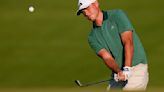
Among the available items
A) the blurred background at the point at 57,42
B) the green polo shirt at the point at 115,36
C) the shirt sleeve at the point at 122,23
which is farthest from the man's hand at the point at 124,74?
the blurred background at the point at 57,42

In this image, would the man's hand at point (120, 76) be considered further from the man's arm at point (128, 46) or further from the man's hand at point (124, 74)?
the man's arm at point (128, 46)

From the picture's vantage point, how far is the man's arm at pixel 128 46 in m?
8.13

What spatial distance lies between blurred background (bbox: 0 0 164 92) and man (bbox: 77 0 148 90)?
24.8 feet

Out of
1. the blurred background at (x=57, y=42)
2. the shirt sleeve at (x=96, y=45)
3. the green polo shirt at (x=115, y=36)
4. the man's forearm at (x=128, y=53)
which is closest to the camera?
the man's forearm at (x=128, y=53)

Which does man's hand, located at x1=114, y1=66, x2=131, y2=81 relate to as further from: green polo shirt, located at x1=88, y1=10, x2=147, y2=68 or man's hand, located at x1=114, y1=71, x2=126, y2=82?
green polo shirt, located at x1=88, y1=10, x2=147, y2=68

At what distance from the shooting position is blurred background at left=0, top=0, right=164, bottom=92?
1697 cm

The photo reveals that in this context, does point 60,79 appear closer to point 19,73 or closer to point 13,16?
point 19,73

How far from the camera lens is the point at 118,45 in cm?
838

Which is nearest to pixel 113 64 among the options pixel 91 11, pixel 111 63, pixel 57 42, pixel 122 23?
pixel 111 63

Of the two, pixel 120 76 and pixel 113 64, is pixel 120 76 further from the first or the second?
pixel 113 64

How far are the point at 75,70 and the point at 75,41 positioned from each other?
110 cm

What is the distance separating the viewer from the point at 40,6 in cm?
1911

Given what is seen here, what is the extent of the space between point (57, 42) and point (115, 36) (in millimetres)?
9913

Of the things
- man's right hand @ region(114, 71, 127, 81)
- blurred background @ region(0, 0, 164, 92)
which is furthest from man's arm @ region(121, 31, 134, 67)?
blurred background @ region(0, 0, 164, 92)
